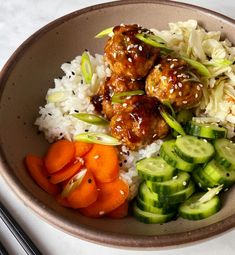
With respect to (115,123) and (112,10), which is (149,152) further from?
(112,10)

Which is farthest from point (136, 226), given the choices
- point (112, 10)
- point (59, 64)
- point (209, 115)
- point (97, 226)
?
point (112, 10)

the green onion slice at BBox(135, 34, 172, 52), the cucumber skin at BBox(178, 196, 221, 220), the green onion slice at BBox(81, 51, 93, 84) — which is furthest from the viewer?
the green onion slice at BBox(81, 51, 93, 84)

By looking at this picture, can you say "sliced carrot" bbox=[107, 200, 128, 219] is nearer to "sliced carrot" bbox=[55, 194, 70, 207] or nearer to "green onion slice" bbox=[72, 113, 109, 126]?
"sliced carrot" bbox=[55, 194, 70, 207]

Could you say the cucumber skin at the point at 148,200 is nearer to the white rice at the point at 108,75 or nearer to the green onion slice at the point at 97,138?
the white rice at the point at 108,75

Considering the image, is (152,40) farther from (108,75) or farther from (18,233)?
(18,233)

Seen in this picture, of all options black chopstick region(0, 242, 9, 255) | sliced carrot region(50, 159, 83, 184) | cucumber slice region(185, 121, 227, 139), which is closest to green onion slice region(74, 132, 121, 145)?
sliced carrot region(50, 159, 83, 184)

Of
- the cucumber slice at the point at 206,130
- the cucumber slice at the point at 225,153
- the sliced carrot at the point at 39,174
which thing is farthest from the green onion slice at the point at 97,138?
the cucumber slice at the point at 225,153
